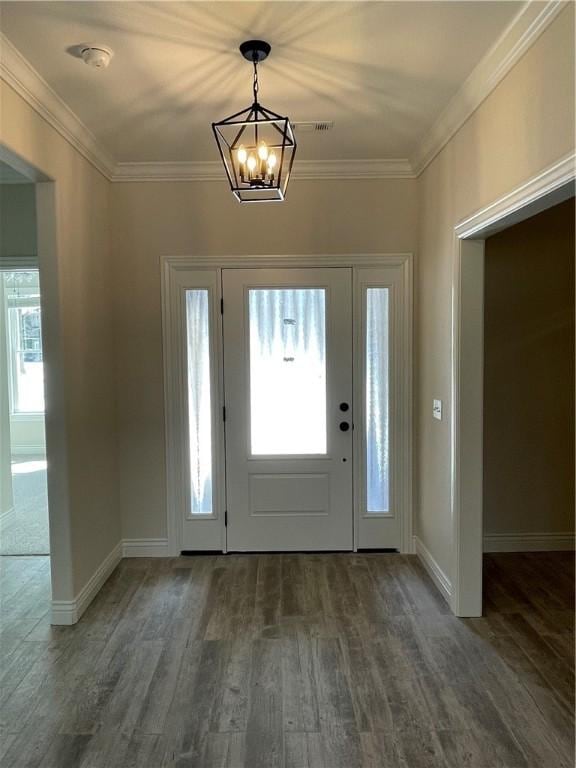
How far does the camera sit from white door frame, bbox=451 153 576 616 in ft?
9.35

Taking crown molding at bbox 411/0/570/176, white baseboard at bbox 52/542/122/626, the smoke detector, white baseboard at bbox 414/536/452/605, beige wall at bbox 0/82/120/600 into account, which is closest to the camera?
crown molding at bbox 411/0/570/176

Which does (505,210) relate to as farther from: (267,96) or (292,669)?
(292,669)

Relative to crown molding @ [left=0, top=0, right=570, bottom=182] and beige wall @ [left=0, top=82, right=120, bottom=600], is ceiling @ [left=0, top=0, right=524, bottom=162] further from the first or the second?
beige wall @ [left=0, top=82, right=120, bottom=600]

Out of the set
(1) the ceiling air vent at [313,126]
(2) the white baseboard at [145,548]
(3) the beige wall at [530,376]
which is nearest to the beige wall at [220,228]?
(1) the ceiling air vent at [313,126]

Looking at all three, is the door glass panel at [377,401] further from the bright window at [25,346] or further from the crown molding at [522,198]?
the bright window at [25,346]

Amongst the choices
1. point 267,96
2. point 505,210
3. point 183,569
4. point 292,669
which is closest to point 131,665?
point 292,669

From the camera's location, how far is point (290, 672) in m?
2.48

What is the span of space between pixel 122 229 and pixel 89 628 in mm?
2624

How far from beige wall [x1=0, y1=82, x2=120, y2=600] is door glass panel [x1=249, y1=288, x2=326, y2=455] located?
1.06 meters

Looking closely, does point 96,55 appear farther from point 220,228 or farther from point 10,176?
point 10,176

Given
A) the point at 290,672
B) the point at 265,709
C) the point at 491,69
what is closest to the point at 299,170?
the point at 491,69

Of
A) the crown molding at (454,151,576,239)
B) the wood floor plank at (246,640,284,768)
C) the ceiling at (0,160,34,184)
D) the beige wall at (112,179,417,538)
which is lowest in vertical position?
the wood floor plank at (246,640,284,768)

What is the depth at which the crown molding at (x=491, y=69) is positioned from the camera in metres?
1.91

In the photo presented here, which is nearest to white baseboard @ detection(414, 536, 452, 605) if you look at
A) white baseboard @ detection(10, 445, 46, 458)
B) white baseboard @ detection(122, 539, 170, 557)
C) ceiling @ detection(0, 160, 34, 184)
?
white baseboard @ detection(122, 539, 170, 557)
